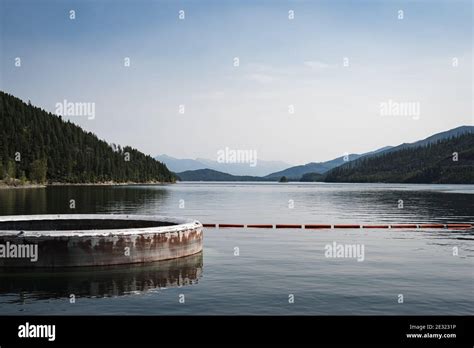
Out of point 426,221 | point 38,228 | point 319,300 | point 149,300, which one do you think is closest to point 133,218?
point 38,228

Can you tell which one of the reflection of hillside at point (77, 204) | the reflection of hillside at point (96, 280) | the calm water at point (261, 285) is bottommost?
the calm water at point (261, 285)

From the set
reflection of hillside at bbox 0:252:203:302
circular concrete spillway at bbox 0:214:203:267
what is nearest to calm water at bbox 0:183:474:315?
reflection of hillside at bbox 0:252:203:302

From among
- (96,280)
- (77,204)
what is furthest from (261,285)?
(77,204)

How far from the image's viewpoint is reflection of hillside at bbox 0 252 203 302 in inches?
789

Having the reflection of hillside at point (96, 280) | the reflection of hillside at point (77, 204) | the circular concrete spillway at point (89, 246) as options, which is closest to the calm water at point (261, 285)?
the reflection of hillside at point (96, 280)

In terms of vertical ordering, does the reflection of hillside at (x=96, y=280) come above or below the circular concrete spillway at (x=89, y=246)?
below

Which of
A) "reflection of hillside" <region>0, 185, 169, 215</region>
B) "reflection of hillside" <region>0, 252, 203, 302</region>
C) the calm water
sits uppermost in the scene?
"reflection of hillside" <region>0, 185, 169, 215</region>

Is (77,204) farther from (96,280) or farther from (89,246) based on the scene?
(96,280)

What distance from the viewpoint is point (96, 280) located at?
21.8 metres

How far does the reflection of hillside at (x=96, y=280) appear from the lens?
20.0 meters

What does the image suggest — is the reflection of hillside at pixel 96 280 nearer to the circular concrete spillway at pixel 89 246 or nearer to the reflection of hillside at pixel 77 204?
the circular concrete spillway at pixel 89 246

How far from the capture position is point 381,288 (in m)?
21.5

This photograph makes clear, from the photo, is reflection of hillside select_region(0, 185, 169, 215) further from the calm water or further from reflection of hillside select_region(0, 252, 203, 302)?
reflection of hillside select_region(0, 252, 203, 302)
